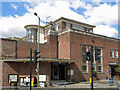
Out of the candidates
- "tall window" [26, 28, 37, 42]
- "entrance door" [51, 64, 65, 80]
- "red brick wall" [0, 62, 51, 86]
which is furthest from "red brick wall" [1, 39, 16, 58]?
"tall window" [26, 28, 37, 42]

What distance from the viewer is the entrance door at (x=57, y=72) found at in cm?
3209

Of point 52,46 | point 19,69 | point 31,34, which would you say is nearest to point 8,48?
point 19,69

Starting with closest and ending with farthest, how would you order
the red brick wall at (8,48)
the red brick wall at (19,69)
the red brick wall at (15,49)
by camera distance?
the red brick wall at (19,69) < the red brick wall at (8,48) < the red brick wall at (15,49)

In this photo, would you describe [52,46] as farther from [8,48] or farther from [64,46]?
[8,48]

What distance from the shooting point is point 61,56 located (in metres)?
35.2

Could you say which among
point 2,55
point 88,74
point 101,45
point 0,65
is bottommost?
point 88,74

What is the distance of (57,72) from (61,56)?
4133 mm

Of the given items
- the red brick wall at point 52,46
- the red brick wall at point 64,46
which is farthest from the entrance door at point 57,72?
the red brick wall at point 52,46

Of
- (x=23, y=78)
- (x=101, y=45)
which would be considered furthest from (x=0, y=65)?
(x=101, y=45)

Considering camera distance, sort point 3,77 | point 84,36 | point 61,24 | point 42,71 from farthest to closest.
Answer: point 61,24 < point 84,36 < point 42,71 < point 3,77

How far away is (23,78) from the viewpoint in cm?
2670

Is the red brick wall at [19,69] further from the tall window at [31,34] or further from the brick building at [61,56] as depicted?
the tall window at [31,34]

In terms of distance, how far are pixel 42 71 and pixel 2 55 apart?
7829mm

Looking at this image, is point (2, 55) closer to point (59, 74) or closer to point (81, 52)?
point (59, 74)
